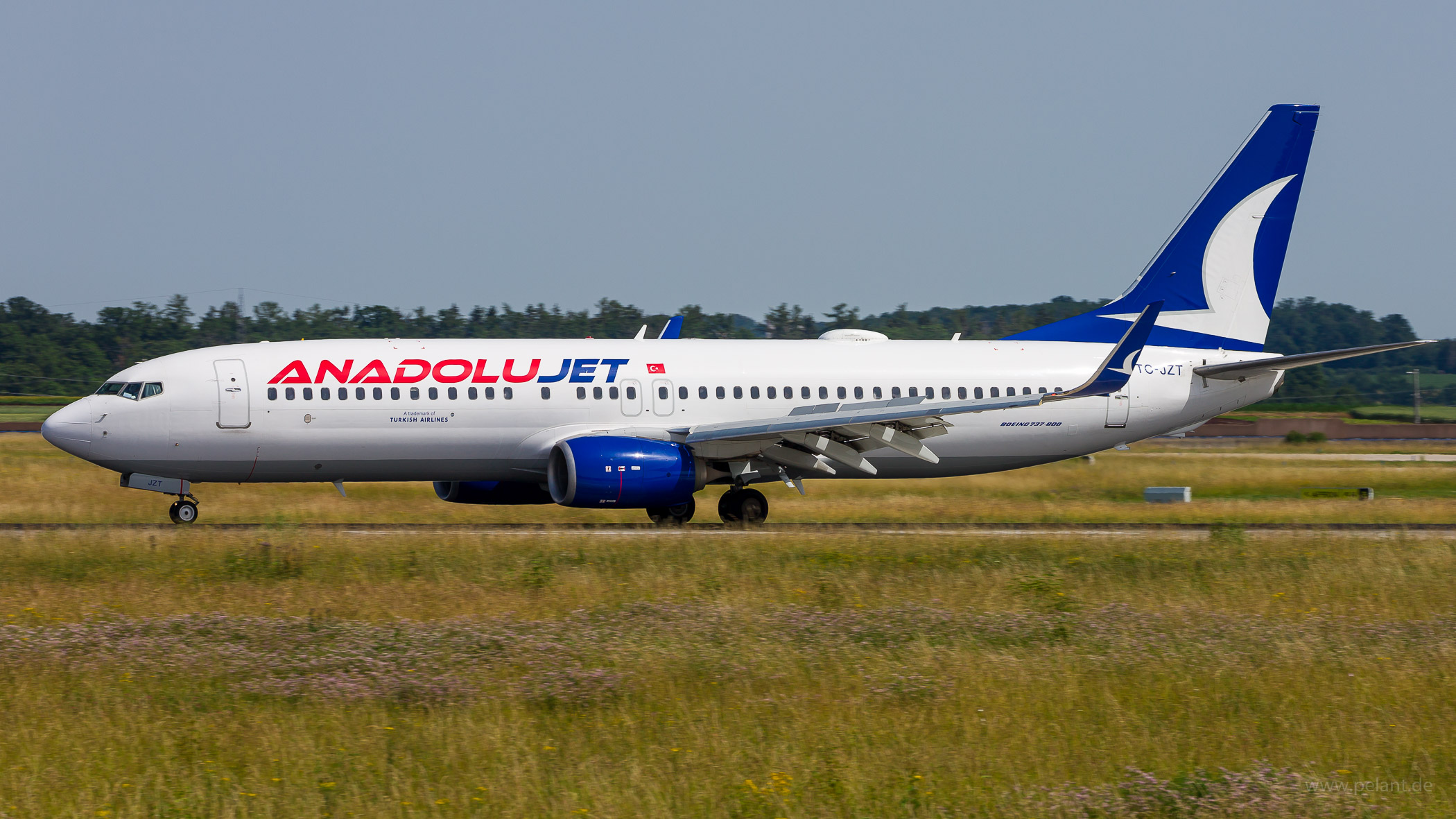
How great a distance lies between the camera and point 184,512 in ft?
83.1

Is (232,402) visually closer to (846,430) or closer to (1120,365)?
(846,430)

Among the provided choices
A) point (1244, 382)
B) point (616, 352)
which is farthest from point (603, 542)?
point (1244, 382)

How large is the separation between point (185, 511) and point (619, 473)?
28.0 ft

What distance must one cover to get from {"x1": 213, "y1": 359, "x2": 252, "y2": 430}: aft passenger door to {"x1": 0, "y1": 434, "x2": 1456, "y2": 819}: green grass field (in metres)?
3.08

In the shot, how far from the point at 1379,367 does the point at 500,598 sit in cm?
17573

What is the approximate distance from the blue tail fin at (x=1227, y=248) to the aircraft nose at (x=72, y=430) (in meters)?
19.4

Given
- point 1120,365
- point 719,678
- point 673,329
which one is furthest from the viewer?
point 673,329

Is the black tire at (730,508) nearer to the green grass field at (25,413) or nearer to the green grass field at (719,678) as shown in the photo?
the green grass field at (719,678)

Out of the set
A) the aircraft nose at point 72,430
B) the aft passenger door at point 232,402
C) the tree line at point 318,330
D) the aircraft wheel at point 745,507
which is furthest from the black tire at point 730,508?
the tree line at point 318,330

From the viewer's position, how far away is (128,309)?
359 ft

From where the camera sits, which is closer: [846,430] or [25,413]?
[846,430]

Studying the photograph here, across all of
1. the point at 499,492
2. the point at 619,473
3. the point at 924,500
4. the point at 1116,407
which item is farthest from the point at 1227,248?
the point at 499,492

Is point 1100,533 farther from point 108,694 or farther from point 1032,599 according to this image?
point 108,694

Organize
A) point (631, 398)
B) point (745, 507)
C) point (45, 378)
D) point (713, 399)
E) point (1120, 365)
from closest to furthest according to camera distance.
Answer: point (1120, 365) → point (631, 398) → point (713, 399) → point (745, 507) → point (45, 378)
